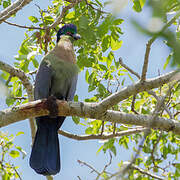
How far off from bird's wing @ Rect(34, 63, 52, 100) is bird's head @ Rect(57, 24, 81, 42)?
0.67 m

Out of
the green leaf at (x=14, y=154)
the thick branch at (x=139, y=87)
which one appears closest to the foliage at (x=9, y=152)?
the green leaf at (x=14, y=154)

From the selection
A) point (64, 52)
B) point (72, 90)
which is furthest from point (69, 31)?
point (72, 90)

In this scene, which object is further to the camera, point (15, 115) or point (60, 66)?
point (60, 66)

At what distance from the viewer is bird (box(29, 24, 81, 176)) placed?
3395mm

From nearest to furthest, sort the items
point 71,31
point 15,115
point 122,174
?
point 122,174 → point 15,115 → point 71,31

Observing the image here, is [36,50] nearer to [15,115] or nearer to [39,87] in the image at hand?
[39,87]

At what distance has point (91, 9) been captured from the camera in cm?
338

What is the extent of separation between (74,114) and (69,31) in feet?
6.11

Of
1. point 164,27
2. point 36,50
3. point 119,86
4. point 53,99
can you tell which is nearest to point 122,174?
point 164,27

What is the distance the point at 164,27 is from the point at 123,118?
188 centimetres

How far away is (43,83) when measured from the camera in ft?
11.1

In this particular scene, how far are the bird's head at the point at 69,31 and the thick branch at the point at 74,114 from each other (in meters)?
1.60

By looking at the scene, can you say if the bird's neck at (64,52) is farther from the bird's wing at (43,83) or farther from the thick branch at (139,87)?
the thick branch at (139,87)

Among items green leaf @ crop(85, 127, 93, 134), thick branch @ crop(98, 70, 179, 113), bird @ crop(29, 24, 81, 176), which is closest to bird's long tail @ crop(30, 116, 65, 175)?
bird @ crop(29, 24, 81, 176)
